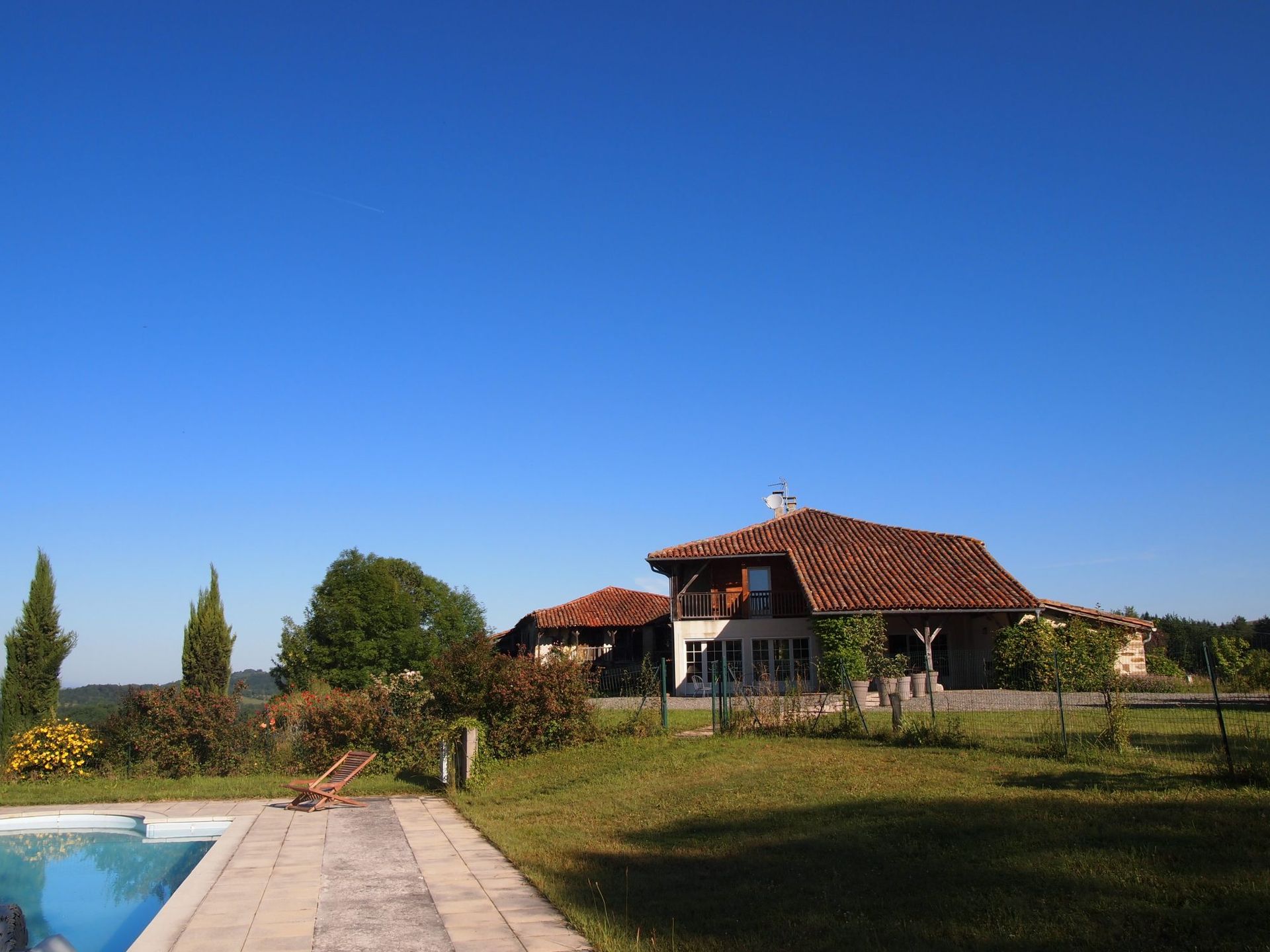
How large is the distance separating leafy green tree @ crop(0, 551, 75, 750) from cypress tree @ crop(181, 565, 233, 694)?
12.0ft

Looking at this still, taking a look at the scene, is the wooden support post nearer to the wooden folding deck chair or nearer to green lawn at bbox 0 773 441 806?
green lawn at bbox 0 773 441 806

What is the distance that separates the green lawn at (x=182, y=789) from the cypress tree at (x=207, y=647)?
8044 millimetres

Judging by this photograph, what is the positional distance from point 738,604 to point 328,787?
20619 millimetres

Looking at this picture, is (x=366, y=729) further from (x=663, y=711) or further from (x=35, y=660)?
(x=35, y=660)

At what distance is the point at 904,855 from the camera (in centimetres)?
774

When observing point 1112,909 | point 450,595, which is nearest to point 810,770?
point 1112,909

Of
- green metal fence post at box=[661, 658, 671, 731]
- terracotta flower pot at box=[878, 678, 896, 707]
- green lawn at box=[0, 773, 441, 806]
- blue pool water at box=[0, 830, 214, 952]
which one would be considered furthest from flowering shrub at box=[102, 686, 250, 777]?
terracotta flower pot at box=[878, 678, 896, 707]

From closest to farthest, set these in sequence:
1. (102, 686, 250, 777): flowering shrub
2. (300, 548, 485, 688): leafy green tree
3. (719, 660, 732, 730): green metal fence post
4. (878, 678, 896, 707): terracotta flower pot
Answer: (102, 686, 250, 777): flowering shrub
(719, 660, 732, 730): green metal fence post
(878, 678, 896, 707): terracotta flower pot
(300, 548, 485, 688): leafy green tree

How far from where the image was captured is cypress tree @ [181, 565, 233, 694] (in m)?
24.2

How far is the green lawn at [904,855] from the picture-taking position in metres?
5.97

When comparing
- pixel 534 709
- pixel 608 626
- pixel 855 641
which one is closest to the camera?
pixel 534 709

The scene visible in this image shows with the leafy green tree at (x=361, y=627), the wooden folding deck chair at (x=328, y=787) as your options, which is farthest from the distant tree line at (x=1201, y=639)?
the leafy green tree at (x=361, y=627)

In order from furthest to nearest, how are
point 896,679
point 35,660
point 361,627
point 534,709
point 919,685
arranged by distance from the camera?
Answer: 1. point 361,627
2. point 919,685
3. point 896,679
4. point 35,660
5. point 534,709

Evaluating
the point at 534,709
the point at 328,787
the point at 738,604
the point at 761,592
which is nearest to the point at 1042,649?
the point at 761,592
